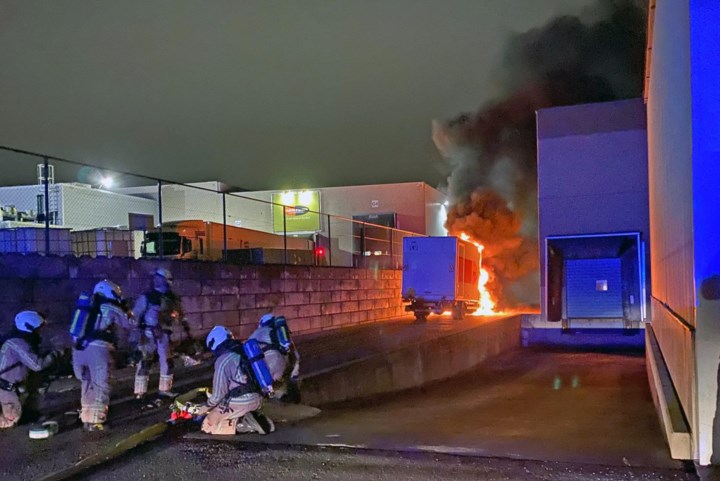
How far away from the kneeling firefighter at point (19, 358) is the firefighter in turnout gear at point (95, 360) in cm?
36

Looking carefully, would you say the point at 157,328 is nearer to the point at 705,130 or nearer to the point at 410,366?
the point at 705,130

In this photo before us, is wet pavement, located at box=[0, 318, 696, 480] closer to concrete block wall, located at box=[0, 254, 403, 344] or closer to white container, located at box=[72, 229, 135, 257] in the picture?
concrete block wall, located at box=[0, 254, 403, 344]

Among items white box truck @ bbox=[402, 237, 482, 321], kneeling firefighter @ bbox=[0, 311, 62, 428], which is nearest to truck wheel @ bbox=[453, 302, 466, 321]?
white box truck @ bbox=[402, 237, 482, 321]

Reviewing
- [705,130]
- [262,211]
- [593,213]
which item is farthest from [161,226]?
[262,211]

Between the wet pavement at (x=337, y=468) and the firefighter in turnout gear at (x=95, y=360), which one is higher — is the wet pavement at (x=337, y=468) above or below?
below

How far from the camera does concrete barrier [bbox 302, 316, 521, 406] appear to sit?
35.1 ft

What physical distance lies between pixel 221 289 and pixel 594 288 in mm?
13187

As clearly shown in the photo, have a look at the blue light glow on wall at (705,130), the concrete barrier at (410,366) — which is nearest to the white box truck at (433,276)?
the concrete barrier at (410,366)

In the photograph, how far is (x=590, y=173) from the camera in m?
20.5

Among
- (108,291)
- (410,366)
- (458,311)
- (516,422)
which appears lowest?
(410,366)

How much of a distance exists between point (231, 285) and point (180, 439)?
6509mm

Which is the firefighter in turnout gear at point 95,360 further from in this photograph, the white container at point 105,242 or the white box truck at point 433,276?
the white box truck at point 433,276

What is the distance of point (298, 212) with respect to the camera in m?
27.1

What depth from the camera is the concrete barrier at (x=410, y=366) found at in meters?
10.7
